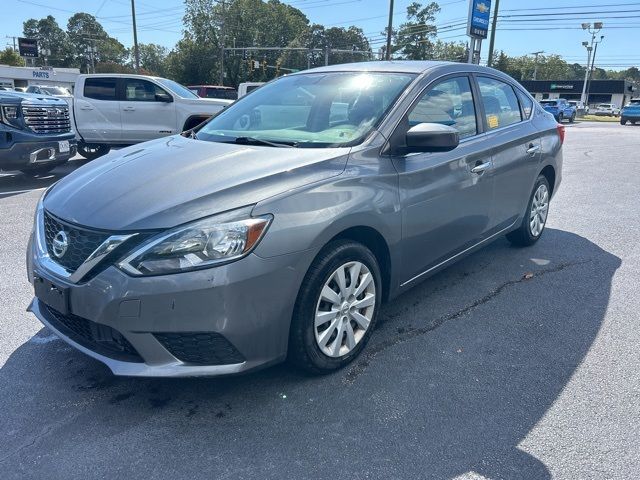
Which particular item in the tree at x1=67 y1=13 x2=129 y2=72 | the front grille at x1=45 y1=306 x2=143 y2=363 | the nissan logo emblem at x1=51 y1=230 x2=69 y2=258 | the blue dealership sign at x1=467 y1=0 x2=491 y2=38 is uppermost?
the tree at x1=67 y1=13 x2=129 y2=72

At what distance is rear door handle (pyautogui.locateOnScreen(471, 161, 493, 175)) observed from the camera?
12.6ft

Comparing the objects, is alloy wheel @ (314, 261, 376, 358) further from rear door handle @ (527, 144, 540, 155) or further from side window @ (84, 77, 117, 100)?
side window @ (84, 77, 117, 100)

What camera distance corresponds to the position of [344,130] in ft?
10.6

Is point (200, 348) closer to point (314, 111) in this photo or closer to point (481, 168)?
point (314, 111)

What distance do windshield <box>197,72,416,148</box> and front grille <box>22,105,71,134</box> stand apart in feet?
17.3

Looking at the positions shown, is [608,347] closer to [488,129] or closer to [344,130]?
[488,129]

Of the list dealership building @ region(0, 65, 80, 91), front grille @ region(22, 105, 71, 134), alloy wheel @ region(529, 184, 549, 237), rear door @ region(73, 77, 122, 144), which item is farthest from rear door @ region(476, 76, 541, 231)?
dealership building @ region(0, 65, 80, 91)

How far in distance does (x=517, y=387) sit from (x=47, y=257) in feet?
8.53

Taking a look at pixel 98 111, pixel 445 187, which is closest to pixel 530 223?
pixel 445 187

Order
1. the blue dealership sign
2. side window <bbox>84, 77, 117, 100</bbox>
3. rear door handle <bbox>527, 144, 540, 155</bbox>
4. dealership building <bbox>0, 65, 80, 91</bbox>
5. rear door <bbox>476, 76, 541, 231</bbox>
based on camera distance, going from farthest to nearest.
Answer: dealership building <bbox>0, 65, 80, 91</bbox>
the blue dealership sign
side window <bbox>84, 77, 117, 100</bbox>
rear door handle <bbox>527, 144, 540, 155</bbox>
rear door <bbox>476, 76, 541, 231</bbox>

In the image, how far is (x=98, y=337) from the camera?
2.48m

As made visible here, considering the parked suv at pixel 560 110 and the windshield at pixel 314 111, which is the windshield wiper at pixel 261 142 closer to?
the windshield at pixel 314 111

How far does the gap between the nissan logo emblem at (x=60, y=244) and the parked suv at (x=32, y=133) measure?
5954 millimetres

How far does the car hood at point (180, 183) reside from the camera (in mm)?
2438
